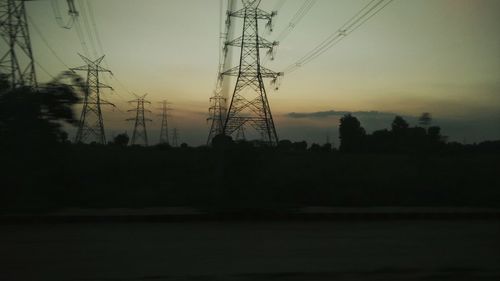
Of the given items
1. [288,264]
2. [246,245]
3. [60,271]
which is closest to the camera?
[60,271]

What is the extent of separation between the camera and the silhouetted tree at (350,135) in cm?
5022

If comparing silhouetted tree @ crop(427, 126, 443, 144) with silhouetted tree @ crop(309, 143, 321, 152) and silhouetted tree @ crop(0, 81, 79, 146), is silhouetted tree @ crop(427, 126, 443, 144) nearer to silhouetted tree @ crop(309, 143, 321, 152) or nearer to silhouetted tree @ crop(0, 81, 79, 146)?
silhouetted tree @ crop(0, 81, 79, 146)

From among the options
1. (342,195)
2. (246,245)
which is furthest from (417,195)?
(246,245)

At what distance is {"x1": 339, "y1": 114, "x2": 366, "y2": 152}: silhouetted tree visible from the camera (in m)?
50.2

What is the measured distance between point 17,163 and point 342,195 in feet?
25.3

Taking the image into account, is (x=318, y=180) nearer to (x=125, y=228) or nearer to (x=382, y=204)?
(x=382, y=204)

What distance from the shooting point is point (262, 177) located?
12633 millimetres

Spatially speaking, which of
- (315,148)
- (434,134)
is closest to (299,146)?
(315,148)

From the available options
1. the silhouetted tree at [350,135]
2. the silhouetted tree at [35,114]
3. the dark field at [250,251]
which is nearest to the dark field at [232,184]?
the silhouetted tree at [35,114]

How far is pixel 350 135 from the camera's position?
181ft

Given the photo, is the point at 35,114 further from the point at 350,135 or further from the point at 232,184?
the point at 350,135

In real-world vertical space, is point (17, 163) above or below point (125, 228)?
above

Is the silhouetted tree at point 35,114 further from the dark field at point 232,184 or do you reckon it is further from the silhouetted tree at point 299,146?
the silhouetted tree at point 299,146

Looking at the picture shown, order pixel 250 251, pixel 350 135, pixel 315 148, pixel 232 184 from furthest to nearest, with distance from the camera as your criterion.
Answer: pixel 350 135 → pixel 315 148 → pixel 232 184 → pixel 250 251
